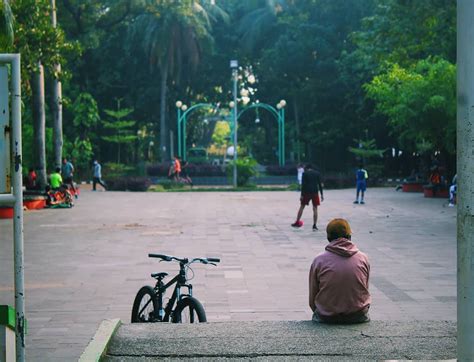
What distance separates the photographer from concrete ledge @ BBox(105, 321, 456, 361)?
6602 mm

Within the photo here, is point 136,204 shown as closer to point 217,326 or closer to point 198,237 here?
point 198,237

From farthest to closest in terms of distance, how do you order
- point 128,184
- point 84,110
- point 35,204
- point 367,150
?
point 84,110
point 367,150
point 128,184
point 35,204

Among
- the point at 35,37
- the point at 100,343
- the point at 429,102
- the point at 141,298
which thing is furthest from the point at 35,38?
the point at 100,343

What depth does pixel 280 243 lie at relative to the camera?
54.7 ft

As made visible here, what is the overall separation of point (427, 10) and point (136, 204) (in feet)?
39.6

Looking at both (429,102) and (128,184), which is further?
(128,184)

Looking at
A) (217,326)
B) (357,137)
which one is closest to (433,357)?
(217,326)

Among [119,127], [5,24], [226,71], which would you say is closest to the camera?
[5,24]

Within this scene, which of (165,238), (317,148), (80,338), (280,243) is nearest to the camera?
(80,338)

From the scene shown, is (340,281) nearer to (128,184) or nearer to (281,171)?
(128,184)

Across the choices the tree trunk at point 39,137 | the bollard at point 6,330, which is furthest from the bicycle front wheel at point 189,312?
the tree trunk at point 39,137

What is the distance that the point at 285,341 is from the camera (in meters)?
7.00

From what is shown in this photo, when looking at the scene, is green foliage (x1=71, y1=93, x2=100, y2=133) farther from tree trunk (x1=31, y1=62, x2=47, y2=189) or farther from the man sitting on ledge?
the man sitting on ledge

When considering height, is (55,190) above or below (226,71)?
below
